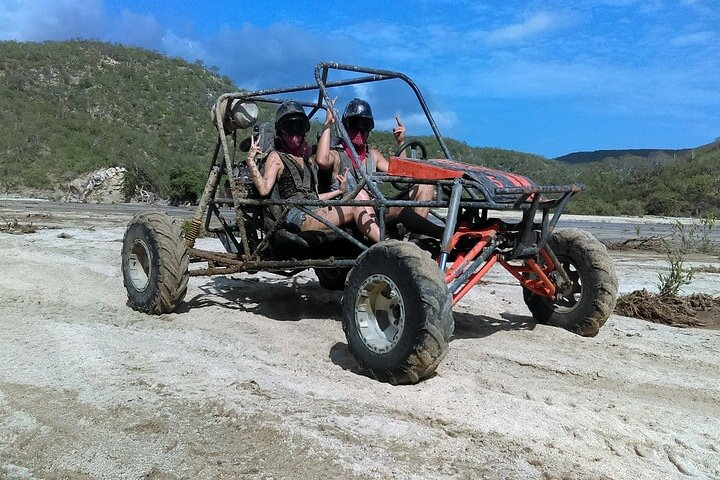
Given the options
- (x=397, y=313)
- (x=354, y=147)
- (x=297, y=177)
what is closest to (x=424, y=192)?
(x=354, y=147)

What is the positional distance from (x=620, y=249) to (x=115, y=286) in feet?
33.9

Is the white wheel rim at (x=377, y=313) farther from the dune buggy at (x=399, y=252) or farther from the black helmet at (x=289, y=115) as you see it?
the black helmet at (x=289, y=115)

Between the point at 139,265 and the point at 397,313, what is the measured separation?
314cm

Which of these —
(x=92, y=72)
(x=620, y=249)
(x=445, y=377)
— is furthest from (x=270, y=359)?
(x=92, y=72)

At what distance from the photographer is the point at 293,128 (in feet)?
20.5

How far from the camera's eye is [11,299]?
628 centimetres

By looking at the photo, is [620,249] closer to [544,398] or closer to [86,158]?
[544,398]

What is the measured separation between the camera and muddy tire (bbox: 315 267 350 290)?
22.6 feet

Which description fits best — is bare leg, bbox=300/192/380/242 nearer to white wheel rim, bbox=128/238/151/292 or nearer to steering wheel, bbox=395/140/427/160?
steering wheel, bbox=395/140/427/160

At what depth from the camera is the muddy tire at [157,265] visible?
5.83 meters

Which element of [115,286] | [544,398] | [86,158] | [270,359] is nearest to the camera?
[544,398]

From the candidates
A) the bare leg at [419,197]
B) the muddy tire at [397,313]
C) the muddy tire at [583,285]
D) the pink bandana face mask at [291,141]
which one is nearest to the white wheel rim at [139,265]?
the pink bandana face mask at [291,141]

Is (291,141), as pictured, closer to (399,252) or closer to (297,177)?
(297,177)

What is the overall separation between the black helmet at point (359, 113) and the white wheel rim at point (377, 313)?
2.18 metres
